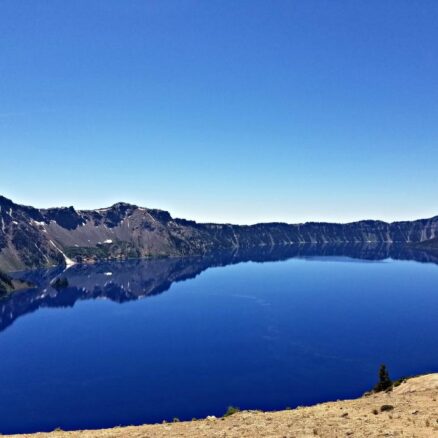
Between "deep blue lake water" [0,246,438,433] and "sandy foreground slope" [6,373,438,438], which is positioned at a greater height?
"sandy foreground slope" [6,373,438,438]

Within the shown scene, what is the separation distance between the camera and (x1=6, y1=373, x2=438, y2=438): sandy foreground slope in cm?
3675

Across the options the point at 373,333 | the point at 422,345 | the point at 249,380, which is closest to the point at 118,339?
the point at 249,380

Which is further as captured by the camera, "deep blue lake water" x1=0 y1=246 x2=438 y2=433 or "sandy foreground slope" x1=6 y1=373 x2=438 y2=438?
"deep blue lake water" x1=0 y1=246 x2=438 y2=433

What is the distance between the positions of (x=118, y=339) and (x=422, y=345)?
13200 cm

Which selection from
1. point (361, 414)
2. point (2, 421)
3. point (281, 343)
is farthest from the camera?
point (281, 343)

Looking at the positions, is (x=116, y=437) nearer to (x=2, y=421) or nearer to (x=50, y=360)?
(x=2, y=421)

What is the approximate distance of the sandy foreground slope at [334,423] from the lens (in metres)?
36.8

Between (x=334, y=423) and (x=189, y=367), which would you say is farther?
(x=189, y=367)

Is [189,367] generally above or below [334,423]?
below

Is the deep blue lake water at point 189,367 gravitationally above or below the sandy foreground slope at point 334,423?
below

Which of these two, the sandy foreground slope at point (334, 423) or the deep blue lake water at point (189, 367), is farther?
the deep blue lake water at point (189, 367)

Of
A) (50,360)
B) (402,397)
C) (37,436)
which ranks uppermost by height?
(402,397)

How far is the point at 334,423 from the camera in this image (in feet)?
134

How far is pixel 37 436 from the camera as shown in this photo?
165 feet
